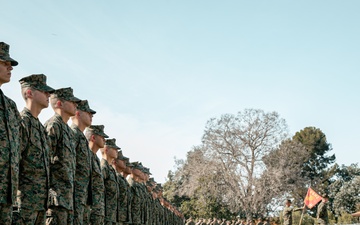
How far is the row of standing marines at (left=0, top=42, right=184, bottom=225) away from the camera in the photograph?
3863 mm

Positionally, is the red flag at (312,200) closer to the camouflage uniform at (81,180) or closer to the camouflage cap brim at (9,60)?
the camouflage uniform at (81,180)

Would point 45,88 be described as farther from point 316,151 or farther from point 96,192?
point 316,151

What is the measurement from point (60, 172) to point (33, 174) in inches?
24.5

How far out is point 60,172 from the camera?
4977 millimetres

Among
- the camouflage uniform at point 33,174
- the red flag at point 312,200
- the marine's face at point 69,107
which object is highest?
the red flag at point 312,200

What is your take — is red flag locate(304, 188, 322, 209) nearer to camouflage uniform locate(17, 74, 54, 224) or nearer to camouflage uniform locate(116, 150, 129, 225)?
camouflage uniform locate(116, 150, 129, 225)

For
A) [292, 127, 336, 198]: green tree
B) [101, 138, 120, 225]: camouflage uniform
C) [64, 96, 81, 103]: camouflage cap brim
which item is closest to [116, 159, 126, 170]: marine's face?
[101, 138, 120, 225]: camouflage uniform

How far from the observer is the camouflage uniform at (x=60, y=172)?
4.90 metres

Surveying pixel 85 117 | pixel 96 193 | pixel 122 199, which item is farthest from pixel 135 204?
pixel 85 117

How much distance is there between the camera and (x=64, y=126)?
5.24 meters

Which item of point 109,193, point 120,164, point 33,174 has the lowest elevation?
point 33,174

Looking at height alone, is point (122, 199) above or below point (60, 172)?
above

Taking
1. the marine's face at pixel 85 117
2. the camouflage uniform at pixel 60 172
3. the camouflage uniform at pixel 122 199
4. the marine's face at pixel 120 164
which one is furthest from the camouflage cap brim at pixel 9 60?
the marine's face at pixel 120 164

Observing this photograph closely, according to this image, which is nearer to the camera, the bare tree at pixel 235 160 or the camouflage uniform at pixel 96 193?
the camouflage uniform at pixel 96 193
